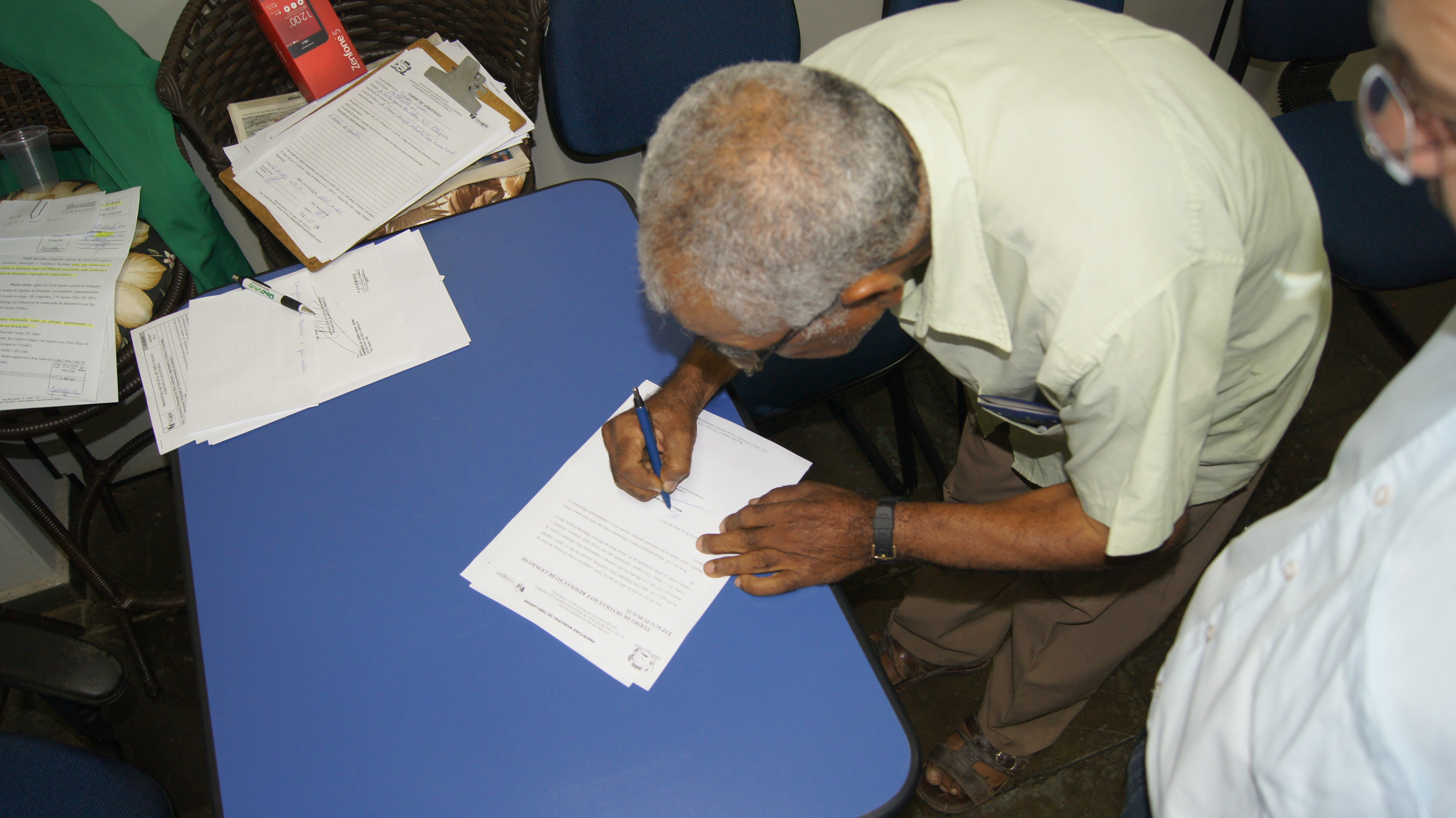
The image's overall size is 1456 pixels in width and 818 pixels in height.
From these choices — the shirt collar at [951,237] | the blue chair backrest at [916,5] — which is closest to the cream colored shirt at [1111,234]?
the shirt collar at [951,237]

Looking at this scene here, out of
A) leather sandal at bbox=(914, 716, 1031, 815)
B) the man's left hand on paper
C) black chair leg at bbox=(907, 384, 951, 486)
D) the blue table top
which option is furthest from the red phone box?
leather sandal at bbox=(914, 716, 1031, 815)

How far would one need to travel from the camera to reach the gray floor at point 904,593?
1.89 metres

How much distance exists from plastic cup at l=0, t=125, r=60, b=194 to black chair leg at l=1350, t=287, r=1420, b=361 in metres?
3.51

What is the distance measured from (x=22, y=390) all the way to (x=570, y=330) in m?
0.96

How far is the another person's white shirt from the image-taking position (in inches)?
25.5

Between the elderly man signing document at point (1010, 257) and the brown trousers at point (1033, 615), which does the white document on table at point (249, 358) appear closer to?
the elderly man signing document at point (1010, 257)

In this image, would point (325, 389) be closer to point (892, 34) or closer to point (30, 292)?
point (30, 292)

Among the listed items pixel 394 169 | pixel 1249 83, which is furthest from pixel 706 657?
pixel 1249 83

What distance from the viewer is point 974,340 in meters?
1.09

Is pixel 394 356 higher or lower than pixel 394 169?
lower

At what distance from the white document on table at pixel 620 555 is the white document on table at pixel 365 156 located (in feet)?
2.30

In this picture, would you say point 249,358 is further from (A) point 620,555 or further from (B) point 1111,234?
(B) point 1111,234

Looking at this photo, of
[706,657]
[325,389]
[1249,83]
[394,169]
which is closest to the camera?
[706,657]

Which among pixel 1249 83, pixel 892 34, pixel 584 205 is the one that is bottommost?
pixel 1249 83
